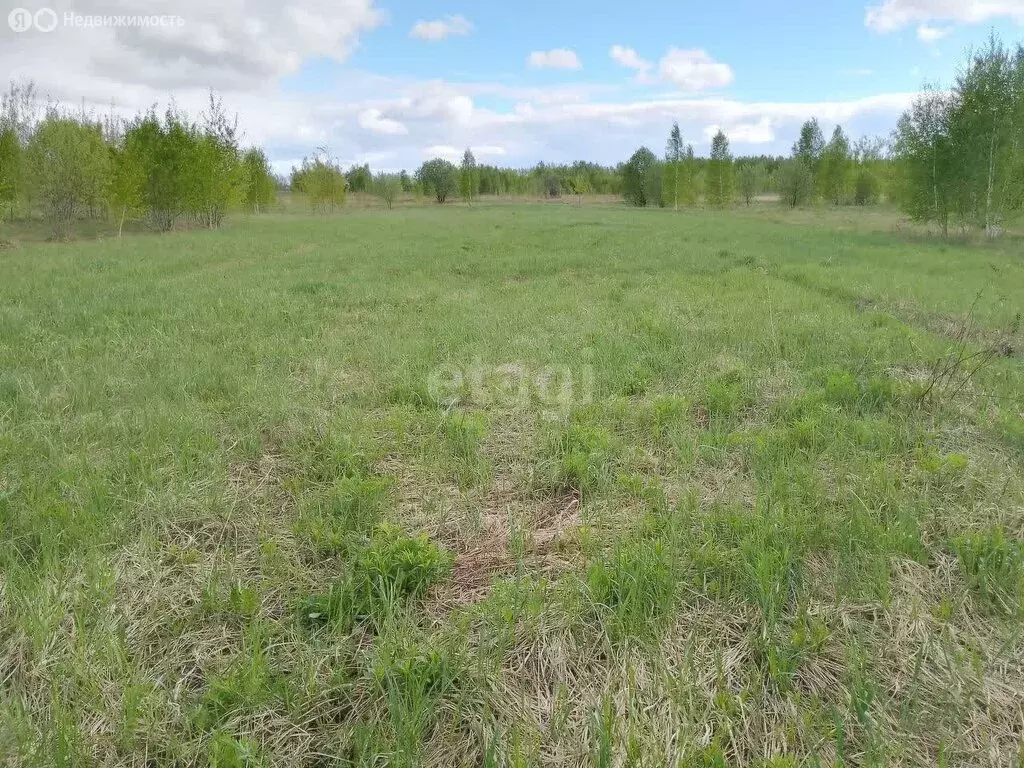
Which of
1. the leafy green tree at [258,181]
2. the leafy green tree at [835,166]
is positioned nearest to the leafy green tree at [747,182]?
the leafy green tree at [835,166]

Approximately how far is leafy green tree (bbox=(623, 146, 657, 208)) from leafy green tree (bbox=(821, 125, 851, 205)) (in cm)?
1824

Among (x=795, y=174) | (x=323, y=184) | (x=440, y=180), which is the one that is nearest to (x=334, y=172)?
(x=323, y=184)

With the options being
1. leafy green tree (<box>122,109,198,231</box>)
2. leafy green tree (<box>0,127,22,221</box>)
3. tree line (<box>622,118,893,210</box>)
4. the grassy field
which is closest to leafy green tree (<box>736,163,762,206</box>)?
tree line (<box>622,118,893,210</box>)

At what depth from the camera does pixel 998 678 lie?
9.00ft

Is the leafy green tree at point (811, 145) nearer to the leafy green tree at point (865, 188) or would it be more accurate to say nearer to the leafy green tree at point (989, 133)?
the leafy green tree at point (865, 188)

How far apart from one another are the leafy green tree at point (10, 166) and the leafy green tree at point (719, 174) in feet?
160

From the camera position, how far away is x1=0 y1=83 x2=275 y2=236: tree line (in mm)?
28000

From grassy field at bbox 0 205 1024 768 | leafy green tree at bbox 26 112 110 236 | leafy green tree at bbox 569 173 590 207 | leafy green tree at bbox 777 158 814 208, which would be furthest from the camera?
leafy green tree at bbox 569 173 590 207

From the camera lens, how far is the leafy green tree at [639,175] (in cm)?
6694

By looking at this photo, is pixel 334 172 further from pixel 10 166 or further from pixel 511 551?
pixel 511 551

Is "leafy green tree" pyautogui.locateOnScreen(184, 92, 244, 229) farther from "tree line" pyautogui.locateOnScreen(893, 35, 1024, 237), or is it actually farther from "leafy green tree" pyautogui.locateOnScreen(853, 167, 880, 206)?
"leafy green tree" pyautogui.locateOnScreen(853, 167, 880, 206)

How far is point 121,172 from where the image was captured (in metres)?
30.2

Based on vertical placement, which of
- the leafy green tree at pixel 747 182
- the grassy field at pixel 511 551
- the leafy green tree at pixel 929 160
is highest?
the leafy green tree at pixel 747 182

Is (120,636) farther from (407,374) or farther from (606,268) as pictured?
(606,268)
